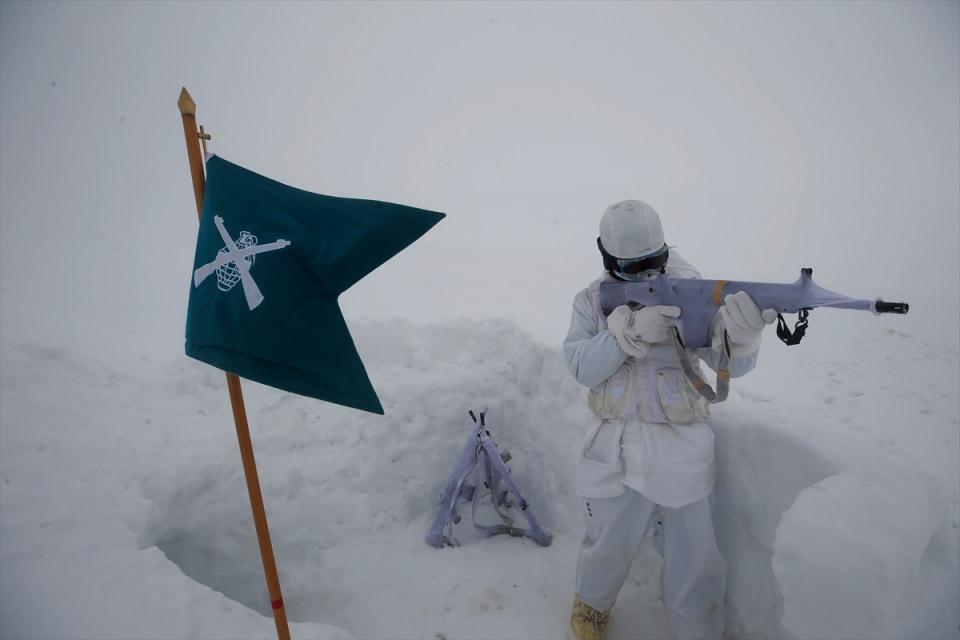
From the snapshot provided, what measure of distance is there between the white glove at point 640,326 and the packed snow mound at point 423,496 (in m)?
0.93

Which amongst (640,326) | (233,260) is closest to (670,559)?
(640,326)

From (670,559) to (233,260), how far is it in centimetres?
257

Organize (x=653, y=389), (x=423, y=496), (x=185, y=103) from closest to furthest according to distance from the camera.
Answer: (x=185, y=103), (x=653, y=389), (x=423, y=496)

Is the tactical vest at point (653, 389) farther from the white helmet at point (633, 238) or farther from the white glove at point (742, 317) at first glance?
the white glove at point (742, 317)

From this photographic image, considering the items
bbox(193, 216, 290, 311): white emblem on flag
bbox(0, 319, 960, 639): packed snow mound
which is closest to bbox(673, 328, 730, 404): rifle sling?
bbox(0, 319, 960, 639): packed snow mound

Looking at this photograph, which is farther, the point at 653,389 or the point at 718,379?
the point at 653,389

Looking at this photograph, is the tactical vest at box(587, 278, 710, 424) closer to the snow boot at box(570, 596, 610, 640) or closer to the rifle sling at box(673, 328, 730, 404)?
the rifle sling at box(673, 328, 730, 404)

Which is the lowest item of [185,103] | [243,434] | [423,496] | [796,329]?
[423,496]

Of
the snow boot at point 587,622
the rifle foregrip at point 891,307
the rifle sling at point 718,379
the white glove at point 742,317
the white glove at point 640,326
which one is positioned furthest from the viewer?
the snow boot at point 587,622

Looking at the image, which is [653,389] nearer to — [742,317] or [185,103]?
[742,317]

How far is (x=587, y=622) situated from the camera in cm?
277

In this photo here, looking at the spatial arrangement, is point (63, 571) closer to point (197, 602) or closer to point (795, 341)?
point (197, 602)

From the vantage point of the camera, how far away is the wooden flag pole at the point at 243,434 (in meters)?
1.99

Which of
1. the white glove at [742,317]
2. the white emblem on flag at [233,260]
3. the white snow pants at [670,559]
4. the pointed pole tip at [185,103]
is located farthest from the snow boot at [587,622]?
the pointed pole tip at [185,103]
